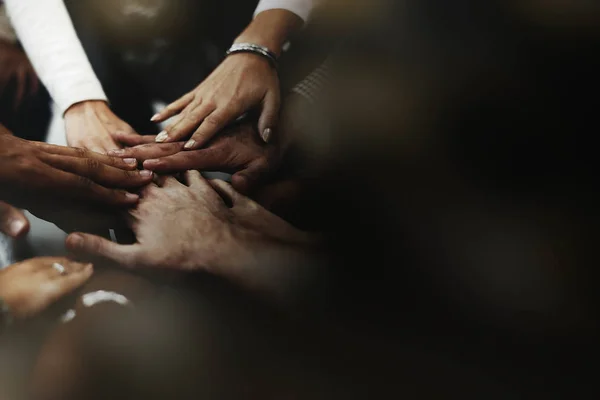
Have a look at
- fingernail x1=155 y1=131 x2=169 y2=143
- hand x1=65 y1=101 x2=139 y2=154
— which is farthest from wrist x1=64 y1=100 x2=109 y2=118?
fingernail x1=155 y1=131 x2=169 y2=143

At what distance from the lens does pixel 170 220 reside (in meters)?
0.57

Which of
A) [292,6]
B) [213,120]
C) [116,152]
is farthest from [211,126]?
[292,6]

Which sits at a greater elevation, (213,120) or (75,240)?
(213,120)

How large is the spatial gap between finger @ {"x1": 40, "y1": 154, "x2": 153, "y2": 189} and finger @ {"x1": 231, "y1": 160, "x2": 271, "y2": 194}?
0.11 m

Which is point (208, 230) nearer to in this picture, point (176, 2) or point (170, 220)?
point (170, 220)

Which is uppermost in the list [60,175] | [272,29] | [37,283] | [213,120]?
[272,29]

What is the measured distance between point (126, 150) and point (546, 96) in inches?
22.0

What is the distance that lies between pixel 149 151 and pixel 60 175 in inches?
4.2

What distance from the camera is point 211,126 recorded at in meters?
0.63

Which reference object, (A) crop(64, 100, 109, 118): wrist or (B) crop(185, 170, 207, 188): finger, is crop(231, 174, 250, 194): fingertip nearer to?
(B) crop(185, 170, 207, 188): finger

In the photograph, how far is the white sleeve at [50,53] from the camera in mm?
667

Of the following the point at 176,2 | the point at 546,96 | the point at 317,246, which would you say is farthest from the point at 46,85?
the point at 546,96

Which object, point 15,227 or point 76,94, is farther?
point 76,94

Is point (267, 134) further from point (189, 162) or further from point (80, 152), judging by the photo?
point (80, 152)
